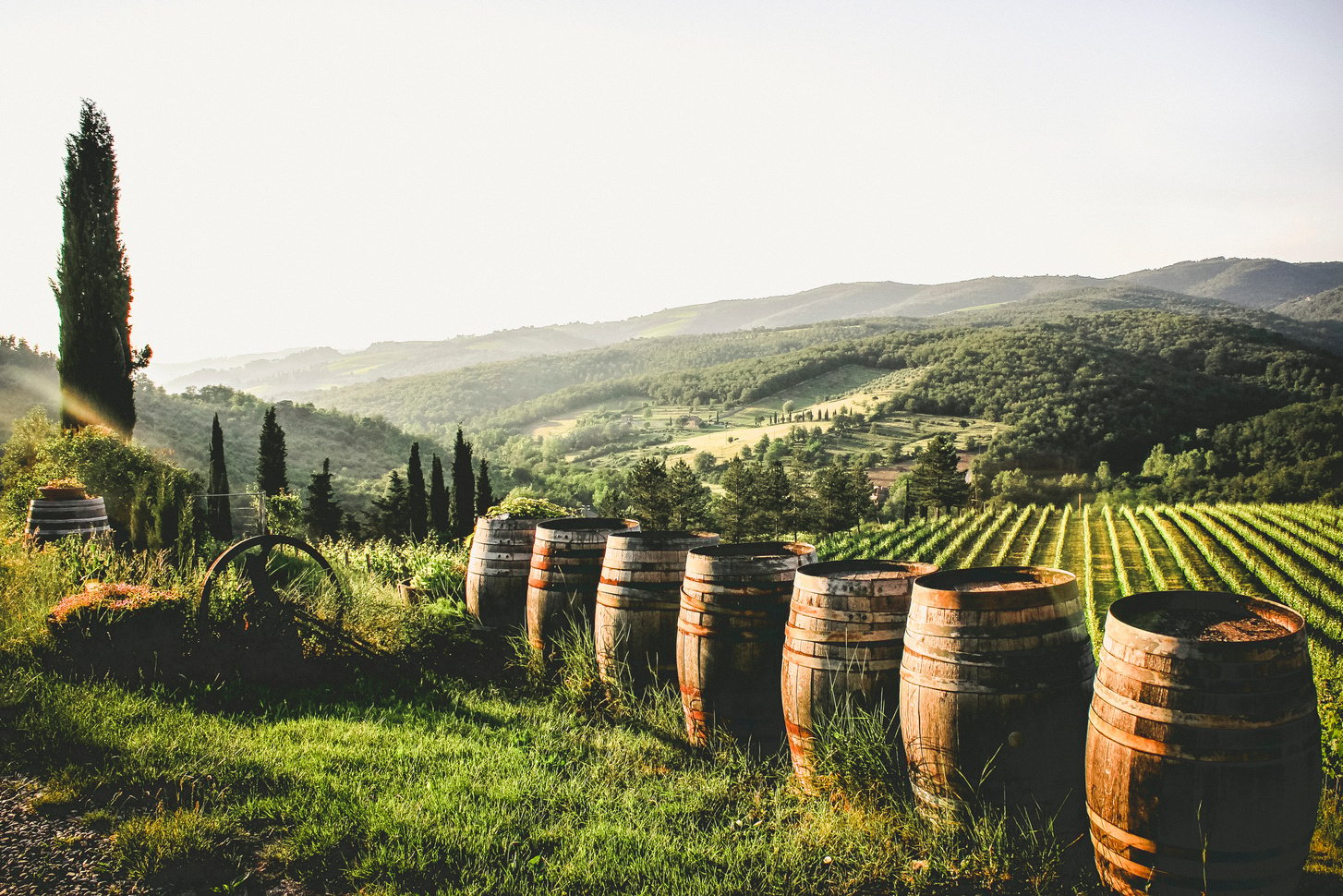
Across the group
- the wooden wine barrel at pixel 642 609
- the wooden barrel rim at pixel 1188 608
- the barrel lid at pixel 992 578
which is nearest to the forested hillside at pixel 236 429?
the wooden wine barrel at pixel 642 609

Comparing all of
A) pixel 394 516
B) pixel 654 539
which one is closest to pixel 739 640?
pixel 654 539

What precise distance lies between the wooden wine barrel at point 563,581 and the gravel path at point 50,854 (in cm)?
278

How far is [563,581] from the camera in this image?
18.2 feet

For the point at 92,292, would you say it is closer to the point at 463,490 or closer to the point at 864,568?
the point at 463,490

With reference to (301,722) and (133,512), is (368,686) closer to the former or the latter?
(301,722)

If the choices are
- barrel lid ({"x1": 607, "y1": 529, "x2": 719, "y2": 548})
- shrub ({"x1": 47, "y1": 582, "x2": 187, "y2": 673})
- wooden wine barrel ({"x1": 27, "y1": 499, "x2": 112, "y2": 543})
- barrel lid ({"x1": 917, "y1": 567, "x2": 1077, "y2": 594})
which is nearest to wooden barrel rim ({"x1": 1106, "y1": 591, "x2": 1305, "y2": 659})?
barrel lid ({"x1": 917, "y1": 567, "x2": 1077, "y2": 594})

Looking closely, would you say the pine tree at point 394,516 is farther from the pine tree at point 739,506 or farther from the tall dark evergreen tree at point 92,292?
the pine tree at point 739,506

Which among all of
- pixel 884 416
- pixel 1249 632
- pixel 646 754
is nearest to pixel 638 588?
pixel 646 754

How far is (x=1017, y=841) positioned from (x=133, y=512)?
664 inches

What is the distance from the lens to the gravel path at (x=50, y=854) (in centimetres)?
300

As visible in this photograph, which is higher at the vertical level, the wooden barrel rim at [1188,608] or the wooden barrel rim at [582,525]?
the wooden barrel rim at [1188,608]

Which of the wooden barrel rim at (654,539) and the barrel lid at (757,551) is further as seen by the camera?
the wooden barrel rim at (654,539)

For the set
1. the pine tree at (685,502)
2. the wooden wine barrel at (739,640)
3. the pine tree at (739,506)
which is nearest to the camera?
the wooden wine barrel at (739,640)

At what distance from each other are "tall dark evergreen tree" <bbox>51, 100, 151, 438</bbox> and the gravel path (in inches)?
1086
